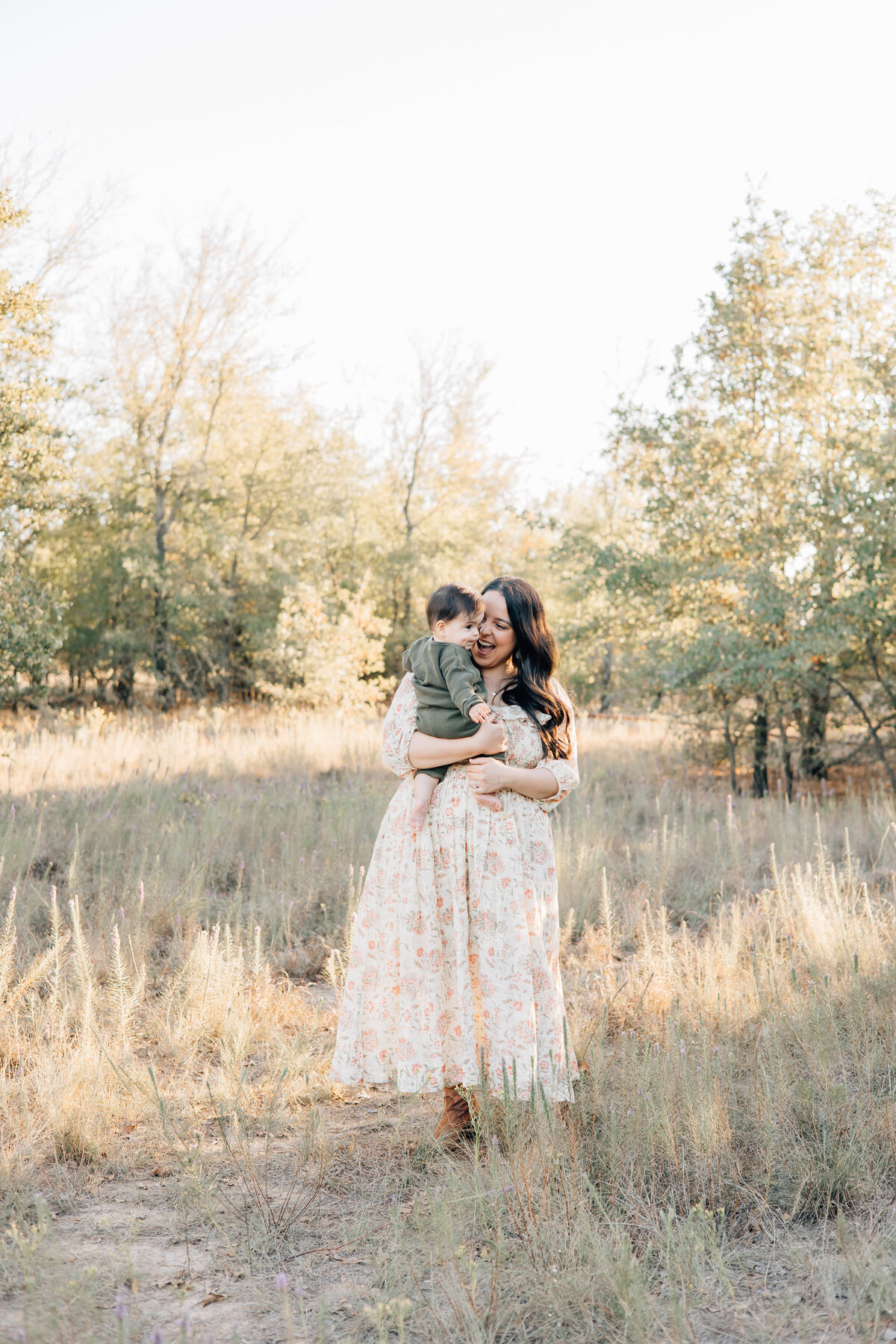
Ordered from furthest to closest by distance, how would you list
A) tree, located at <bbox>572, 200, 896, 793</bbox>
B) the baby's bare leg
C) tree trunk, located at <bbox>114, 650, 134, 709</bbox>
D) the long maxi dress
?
tree trunk, located at <bbox>114, 650, 134, 709</bbox> → tree, located at <bbox>572, 200, 896, 793</bbox> → the baby's bare leg → the long maxi dress

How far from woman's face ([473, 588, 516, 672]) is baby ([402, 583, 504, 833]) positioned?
0.19 ft

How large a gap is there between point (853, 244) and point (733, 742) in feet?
19.0

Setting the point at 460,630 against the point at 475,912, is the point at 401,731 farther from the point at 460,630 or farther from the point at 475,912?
the point at 475,912

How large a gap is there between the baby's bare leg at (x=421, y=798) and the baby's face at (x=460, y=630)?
47cm

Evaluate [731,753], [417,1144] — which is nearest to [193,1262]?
[417,1144]

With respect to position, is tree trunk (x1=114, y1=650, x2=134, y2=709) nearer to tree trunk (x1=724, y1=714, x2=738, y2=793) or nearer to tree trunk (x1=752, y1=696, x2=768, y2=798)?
tree trunk (x1=724, y1=714, x2=738, y2=793)

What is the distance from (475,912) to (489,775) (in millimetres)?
462

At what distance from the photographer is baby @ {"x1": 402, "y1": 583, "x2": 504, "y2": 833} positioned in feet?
10.0

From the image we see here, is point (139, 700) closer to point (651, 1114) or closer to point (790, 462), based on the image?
point (790, 462)

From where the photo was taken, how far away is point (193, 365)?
19.4 m

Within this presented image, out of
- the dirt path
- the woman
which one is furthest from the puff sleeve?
the dirt path

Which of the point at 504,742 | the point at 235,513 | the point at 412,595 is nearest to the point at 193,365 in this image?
the point at 235,513

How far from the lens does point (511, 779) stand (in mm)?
3037

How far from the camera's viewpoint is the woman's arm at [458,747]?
3.01 meters
